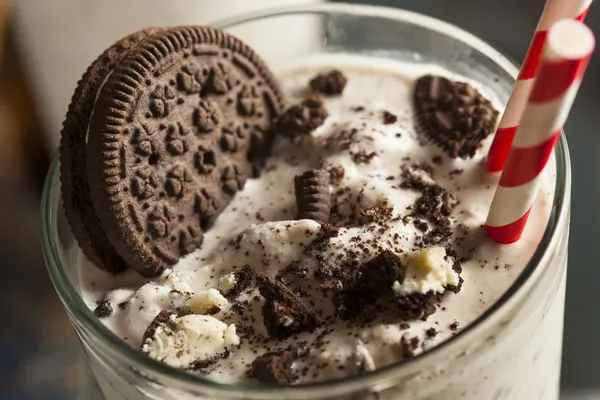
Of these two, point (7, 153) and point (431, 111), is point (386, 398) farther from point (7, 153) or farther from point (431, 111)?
point (7, 153)

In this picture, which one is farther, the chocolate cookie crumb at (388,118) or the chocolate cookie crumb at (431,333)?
the chocolate cookie crumb at (388,118)

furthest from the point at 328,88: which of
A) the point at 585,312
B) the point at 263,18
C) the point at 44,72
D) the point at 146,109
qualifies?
the point at 585,312

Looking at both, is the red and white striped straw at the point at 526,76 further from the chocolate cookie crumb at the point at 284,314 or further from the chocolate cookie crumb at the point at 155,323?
the chocolate cookie crumb at the point at 155,323

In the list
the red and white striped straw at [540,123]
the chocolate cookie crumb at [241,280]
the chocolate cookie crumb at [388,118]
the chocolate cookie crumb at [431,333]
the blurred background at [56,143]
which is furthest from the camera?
the blurred background at [56,143]

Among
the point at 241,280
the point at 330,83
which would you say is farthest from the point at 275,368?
the point at 330,83

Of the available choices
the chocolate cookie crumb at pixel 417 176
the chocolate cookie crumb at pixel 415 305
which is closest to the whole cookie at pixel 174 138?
the chocolate cookie crumb at pixel 417 176

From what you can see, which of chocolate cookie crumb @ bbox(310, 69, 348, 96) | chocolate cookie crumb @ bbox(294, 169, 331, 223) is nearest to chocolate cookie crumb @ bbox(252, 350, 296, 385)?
chocolate cookie crumb @ bbox(294, 169, 331, 223)

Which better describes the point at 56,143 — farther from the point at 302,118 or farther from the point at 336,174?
the point at 336,174
